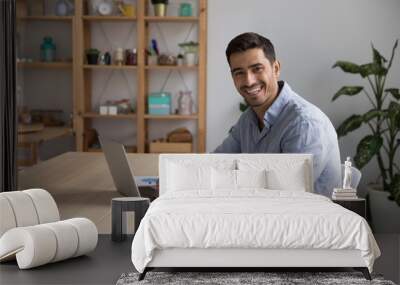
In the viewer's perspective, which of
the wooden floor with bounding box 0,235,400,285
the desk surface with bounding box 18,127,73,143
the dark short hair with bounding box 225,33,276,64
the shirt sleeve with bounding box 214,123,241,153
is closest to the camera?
the wooden floor with bounding box 0,235,400,285

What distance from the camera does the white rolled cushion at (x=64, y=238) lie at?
351 cm

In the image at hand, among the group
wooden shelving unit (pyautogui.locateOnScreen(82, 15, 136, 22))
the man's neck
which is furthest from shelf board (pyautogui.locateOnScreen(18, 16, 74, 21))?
the man's neck

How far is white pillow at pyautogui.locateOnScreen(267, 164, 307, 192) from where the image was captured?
12.9 feet

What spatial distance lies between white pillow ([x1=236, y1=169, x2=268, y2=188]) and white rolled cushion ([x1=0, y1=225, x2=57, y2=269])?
0.97 metres

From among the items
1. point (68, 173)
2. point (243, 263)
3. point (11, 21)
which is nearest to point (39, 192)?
point (68, 173)

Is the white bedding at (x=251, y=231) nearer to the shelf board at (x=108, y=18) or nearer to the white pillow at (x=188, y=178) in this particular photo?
the white pillow at (x=188, y=178)

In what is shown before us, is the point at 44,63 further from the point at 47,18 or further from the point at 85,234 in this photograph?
the point at 85,234

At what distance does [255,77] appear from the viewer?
4395mm

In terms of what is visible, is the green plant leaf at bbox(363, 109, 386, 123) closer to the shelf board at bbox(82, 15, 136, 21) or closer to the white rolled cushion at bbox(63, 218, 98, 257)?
the shelf board at bbox(82, 15, 136, 21)

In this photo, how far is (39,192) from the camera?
381 centimetres

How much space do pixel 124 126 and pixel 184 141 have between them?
711mm

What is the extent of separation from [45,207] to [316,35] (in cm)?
485

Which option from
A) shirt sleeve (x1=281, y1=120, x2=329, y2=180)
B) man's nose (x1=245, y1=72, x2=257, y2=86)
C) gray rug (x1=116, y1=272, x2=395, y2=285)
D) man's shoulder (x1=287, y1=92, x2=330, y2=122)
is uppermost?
man's nose (x1=245, y1=72, x2=257, y2=86)

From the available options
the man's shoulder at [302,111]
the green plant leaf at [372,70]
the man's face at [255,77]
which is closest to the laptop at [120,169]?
the man's face at [255,77]
